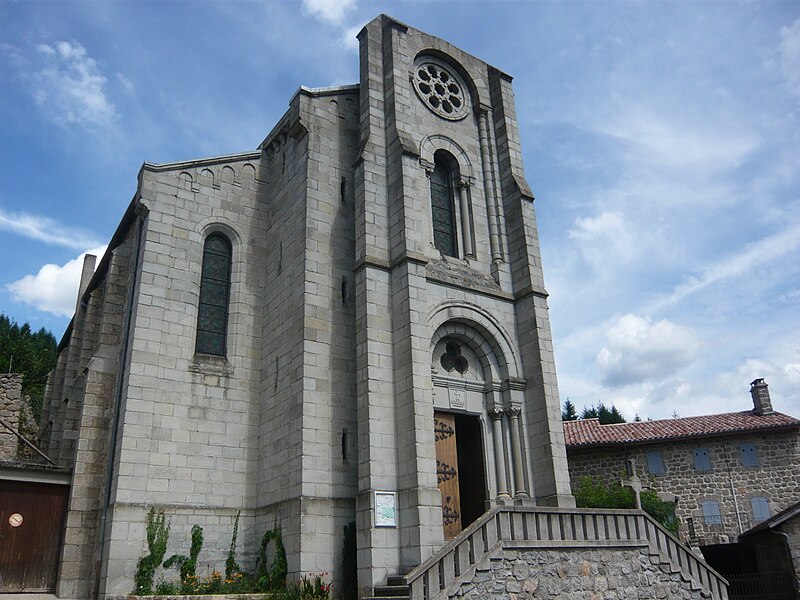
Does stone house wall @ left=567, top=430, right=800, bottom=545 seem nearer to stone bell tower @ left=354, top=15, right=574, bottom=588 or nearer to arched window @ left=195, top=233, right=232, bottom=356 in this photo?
stone bell tower @ left=354, top=15, right=574, bottom=588

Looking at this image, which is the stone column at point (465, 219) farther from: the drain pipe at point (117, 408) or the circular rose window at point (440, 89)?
the drain pipe at point (117, 408)

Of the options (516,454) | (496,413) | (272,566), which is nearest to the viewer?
(272,566)

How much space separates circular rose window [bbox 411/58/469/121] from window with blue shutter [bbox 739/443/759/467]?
677 inches

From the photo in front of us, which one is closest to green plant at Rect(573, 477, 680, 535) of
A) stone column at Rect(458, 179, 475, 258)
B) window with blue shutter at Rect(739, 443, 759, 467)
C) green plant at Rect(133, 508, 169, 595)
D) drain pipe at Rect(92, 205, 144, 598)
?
window with blue shutter at Rect(739, 443, 759, 467)

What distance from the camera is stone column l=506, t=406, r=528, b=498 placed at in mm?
15695

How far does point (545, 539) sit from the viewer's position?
1252 cm

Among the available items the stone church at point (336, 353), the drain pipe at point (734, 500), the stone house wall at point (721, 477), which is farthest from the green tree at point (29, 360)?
the drain pipe at point (734, 500)

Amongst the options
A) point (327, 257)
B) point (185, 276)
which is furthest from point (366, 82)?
point (185, 276)

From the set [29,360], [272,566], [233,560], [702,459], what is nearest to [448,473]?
[272,566]

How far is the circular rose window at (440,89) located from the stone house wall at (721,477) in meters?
14.8

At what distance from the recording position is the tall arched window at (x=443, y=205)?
59.4 ft

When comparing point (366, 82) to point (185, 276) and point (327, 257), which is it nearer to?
point (327, 257)

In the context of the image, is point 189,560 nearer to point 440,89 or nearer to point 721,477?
point 440,89

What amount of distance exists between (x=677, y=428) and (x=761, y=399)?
148 inches
